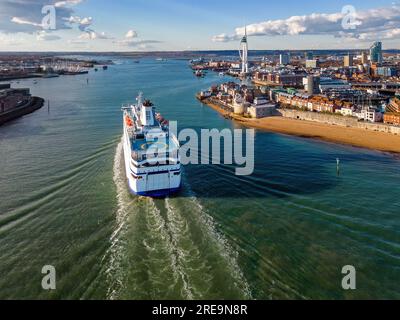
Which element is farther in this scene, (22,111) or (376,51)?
(376,51)

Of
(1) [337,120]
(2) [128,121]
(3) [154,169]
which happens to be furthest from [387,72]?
(3) [154,169]

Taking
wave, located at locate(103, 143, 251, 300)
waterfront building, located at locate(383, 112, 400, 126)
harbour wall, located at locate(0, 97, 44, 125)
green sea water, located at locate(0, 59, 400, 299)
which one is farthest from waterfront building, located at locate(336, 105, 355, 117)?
harbour wall, located at locate(0, 97, 44, 125)

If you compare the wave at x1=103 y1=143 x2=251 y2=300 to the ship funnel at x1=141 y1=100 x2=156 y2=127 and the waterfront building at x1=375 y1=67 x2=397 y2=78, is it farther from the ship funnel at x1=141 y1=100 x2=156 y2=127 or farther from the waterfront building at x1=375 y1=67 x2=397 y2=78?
the waterfront building at x1=375 y1=67 x2=397 y2=78

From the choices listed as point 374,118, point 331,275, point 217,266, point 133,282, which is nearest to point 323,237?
point 331,275

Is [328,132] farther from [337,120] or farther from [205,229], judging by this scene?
[205,229]

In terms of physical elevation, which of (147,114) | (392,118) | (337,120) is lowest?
(337,120)
